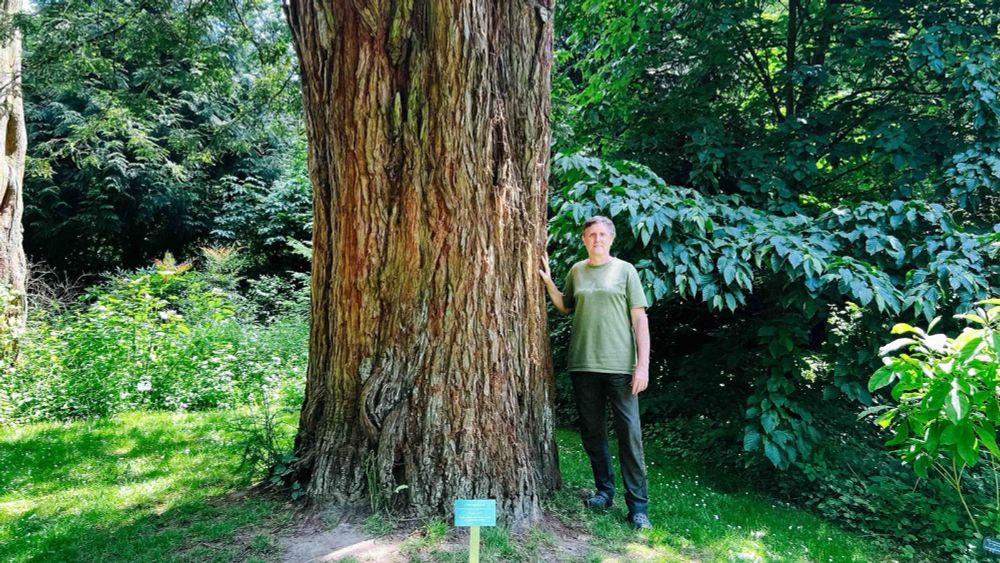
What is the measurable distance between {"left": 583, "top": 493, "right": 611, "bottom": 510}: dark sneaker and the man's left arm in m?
0.72

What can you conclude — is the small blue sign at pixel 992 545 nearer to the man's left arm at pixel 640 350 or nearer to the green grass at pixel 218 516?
the green grass at pixel 218 516

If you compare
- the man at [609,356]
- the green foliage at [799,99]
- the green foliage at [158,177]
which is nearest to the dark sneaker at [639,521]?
the man at [609,356]

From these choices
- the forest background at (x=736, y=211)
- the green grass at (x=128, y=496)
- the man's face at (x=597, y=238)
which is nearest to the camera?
the green grass at (x=128, y=496)

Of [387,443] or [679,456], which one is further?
[679,456]

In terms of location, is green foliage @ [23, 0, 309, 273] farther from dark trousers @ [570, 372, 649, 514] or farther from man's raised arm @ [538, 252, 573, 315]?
dark trousers @ [570, 372, 649, 514]

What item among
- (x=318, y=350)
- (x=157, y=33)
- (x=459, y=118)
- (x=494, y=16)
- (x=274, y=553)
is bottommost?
(x=274, y=553)

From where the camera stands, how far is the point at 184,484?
3900 mm

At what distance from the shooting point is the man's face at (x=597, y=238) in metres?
3.52

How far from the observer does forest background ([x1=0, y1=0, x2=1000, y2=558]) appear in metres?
4.08

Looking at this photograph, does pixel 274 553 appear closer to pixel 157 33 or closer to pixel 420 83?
pixel 420 83

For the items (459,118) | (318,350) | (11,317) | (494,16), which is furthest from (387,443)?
(11,317)

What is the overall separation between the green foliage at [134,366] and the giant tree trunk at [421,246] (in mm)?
3177

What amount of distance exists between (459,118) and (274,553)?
2333 mm

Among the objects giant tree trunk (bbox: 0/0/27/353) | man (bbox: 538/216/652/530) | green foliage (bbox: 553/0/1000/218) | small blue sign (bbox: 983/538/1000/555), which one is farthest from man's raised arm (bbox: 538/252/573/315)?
giant tree trunk (bbox: 0/0/27/353)
